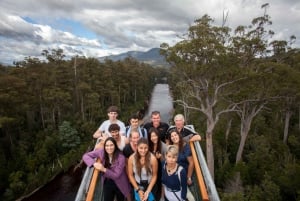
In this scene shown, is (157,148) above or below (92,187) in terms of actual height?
above

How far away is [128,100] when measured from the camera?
152ft

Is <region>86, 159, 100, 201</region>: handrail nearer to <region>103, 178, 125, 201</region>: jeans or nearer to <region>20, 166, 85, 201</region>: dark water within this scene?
<region>103, 178, 125, 201</region>: jeans

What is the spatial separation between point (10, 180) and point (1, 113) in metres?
4.84

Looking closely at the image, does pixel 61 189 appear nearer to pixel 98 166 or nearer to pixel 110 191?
pixel 110 191

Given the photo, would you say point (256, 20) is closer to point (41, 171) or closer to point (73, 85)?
point (41, 171)

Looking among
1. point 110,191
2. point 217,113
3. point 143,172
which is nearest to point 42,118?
point 217,113

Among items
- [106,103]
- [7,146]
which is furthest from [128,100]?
[7,146]

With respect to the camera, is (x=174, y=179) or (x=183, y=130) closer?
(x=174, y=179)

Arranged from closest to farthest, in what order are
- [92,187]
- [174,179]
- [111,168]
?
[92,187] < [174,179] < [111,168]

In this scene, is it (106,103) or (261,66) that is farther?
(106,103)

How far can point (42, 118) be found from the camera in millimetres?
23547

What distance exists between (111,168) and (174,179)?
0.82 metres

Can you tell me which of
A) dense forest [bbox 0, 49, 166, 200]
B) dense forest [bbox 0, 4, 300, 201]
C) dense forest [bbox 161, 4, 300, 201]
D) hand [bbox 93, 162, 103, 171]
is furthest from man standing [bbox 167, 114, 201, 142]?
dense forest [bbox 0, 49, 166, 200]

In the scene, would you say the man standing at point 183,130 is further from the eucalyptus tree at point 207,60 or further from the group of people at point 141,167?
the eucalyptus tree at point 207,60
